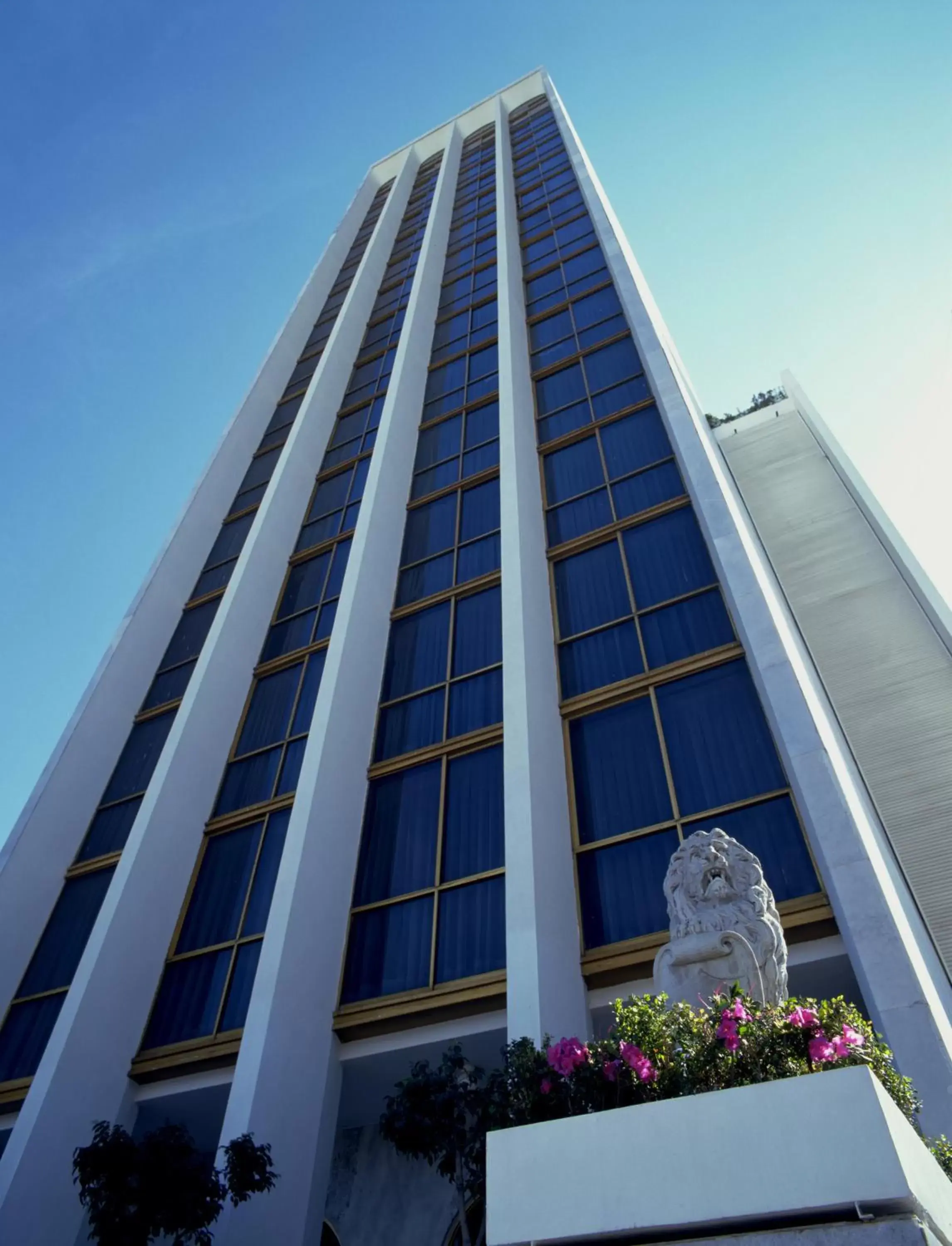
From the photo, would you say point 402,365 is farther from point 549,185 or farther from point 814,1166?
point 814,1166

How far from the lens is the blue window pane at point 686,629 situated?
1317cm

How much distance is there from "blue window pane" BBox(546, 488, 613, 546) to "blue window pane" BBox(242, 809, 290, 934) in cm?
696

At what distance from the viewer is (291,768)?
15531 millimetres

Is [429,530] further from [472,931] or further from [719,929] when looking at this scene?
[719,929]

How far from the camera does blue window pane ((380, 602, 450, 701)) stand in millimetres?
15523

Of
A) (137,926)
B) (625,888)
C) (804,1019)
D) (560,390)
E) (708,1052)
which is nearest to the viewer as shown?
(804,1019)

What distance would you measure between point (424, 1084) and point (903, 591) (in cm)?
1171

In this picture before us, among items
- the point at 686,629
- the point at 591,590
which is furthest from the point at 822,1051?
the point at 591,590

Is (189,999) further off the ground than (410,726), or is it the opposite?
(410,726)

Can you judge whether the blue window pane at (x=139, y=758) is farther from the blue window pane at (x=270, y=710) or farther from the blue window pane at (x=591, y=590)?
the blue window pane at (x=591, y=590)

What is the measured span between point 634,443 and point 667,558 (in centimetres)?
384

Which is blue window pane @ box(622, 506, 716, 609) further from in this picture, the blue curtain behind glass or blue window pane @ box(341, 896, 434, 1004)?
blue window pane @ box(341, 896, 434, 1004)

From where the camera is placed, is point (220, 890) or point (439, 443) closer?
point (220, 890)

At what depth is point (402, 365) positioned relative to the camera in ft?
78.1
